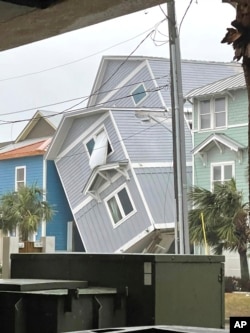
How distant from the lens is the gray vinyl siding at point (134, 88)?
2989cm

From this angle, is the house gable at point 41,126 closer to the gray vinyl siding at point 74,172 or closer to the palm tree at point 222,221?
the gray vinyl siding at point 74,172

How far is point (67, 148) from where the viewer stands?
32688 millimetres

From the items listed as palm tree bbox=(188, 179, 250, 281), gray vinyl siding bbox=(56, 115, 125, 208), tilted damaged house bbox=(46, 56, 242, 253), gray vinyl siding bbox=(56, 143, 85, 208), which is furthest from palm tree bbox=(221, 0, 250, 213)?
gray vinyl siding bbox=(56, 143, 85, 208)

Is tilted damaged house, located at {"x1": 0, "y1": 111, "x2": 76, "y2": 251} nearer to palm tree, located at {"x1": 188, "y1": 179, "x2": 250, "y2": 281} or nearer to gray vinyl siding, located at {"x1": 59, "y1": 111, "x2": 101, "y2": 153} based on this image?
gray vinyl siding, located at {"x1": 59, "y1": 111, "x2": 101, "y2": 153}

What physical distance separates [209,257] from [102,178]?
975 inches

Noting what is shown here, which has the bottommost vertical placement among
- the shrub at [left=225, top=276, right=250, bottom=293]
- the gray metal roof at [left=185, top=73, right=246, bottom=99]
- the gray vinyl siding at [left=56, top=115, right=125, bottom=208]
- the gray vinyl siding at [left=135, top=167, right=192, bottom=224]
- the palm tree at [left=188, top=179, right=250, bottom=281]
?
the shrub at [left=225, top=276, right=250, bottom=293]

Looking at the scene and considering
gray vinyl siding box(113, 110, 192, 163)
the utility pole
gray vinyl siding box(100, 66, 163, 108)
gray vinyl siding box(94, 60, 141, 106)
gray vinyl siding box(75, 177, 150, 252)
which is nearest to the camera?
the utility pole

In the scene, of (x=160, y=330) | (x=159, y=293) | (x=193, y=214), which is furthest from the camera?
(x=193, y=214)

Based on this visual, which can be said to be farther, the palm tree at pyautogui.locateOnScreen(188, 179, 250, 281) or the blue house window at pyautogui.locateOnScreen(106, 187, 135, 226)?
the blue house window at pyautogui.locateOnScreen(106, 187, 135, 226)

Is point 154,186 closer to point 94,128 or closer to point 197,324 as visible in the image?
point 94,128

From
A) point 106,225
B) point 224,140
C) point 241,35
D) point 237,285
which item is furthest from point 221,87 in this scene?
point 241,35

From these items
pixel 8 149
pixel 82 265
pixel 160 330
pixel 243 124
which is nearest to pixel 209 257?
pixel 82 265

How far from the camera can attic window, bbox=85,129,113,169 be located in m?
30.1

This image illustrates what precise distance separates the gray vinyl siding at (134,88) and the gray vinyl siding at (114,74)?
45 centimetres
